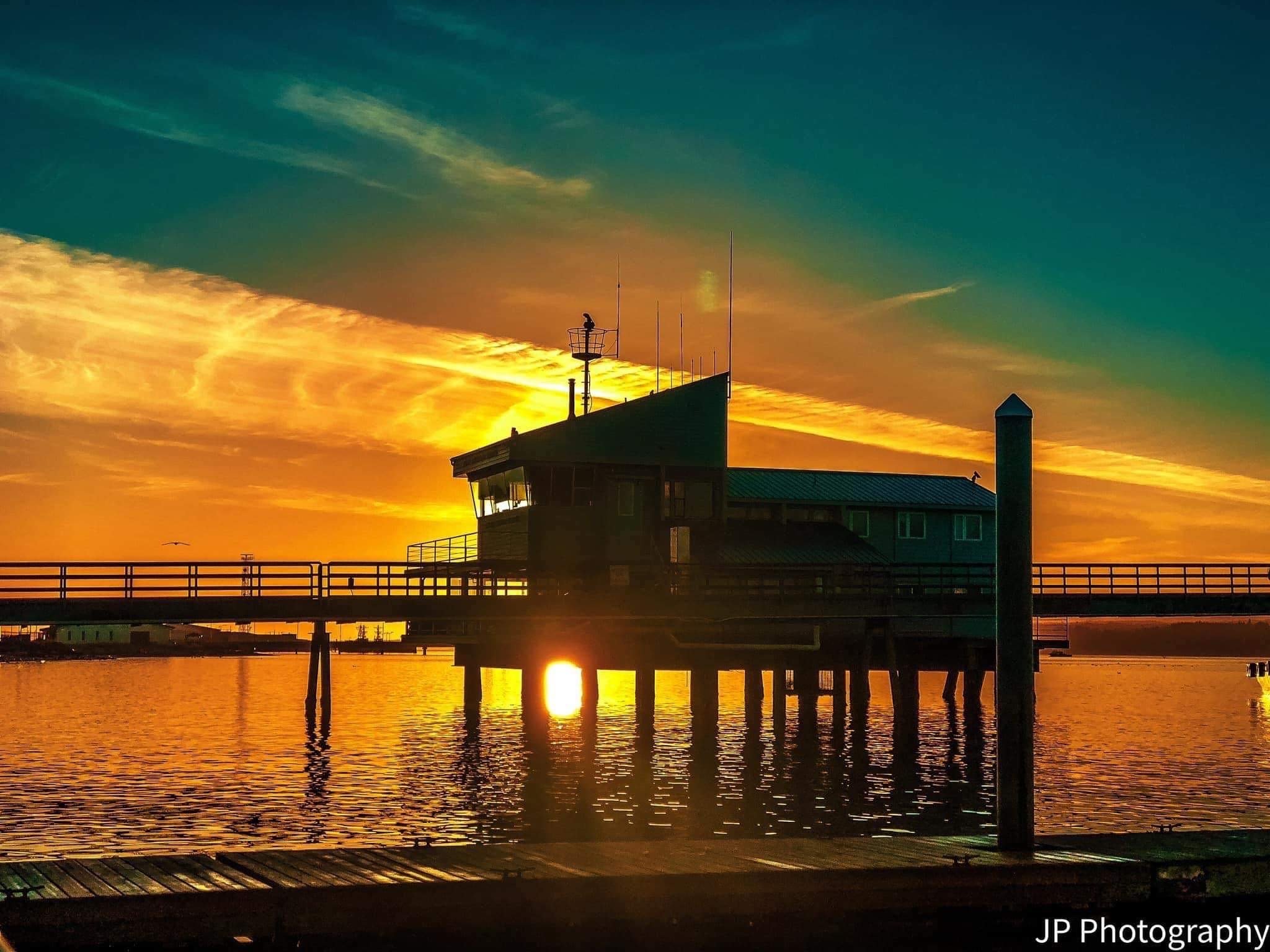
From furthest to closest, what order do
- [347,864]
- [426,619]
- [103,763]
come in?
1. [103,763]
2. [426,619]
3. [347,864]

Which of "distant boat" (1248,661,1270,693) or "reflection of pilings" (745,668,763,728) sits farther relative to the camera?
"distant boat" (1248,661,1270,693)

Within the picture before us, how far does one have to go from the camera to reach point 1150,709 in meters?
90.1

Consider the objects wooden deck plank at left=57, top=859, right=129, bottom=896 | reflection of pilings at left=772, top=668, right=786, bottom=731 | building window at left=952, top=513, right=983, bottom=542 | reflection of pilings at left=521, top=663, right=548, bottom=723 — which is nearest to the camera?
wooden deck plank at left=57, top=859, right=129, bottom=896

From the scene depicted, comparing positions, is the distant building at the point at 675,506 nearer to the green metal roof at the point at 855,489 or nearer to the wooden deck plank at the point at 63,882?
the green metal roof at the point at 855,489

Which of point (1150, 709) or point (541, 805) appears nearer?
point (541, 805)

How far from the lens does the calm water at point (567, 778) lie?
2964 cm

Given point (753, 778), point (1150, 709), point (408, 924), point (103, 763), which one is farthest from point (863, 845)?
point (1150, 709)

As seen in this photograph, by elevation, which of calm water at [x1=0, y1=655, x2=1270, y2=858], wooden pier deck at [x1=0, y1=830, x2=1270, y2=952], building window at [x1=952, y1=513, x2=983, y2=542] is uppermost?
building window at [x1=952, y1=513, x2=983, y2=542]

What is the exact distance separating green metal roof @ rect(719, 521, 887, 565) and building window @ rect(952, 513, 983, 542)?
14.4 ft

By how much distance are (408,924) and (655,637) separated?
95.5 feet

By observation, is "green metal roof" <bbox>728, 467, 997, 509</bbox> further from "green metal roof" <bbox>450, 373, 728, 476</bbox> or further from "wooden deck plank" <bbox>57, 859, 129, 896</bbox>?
"wooden deck plank" <bbox>57, 859, 129, 896</bbox>

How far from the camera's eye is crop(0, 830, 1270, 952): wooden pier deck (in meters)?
13.0

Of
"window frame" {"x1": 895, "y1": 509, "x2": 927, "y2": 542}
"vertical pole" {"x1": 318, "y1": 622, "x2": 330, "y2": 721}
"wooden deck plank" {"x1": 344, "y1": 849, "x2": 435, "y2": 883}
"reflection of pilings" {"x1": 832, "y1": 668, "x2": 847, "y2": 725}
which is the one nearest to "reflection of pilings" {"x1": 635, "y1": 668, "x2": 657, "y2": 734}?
"reflection of pilings" {"x1": 832, "y1": 668, "x2": 847, "y2": 725}

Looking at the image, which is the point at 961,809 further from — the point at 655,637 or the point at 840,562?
the point at 840,562
